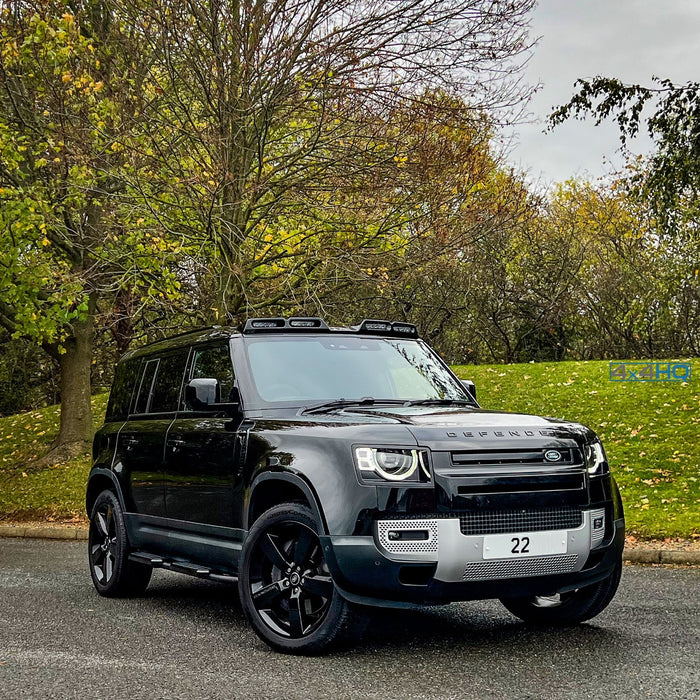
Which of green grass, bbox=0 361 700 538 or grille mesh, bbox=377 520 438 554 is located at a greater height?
grille mesh, bbox=377 520 438 554

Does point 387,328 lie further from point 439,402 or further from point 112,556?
point 112,556

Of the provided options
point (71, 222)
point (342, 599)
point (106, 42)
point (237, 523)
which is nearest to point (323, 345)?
point (237, 523)

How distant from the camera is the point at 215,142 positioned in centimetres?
1403

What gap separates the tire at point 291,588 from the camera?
5.77m

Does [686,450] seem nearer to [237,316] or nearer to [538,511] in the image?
[237,316]

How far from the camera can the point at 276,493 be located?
640 cm

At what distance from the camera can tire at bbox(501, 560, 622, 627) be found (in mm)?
6539

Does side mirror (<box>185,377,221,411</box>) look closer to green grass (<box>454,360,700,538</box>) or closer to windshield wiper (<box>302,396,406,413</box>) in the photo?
windshield wiper (<box>302,396,406,413</box>)

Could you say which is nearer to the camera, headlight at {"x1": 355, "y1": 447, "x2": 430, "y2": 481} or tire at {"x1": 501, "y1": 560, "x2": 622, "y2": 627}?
headlight at {"x1": 355, "y1": 447, "x2": 430, "y2": 481}

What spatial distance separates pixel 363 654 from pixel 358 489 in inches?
43.4

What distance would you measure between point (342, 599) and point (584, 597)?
190cm

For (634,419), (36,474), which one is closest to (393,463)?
(634,419)

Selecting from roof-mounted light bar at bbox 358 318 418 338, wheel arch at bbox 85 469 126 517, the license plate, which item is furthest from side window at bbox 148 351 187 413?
the license plate

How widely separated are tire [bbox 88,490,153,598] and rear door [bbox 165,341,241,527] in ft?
3.23
